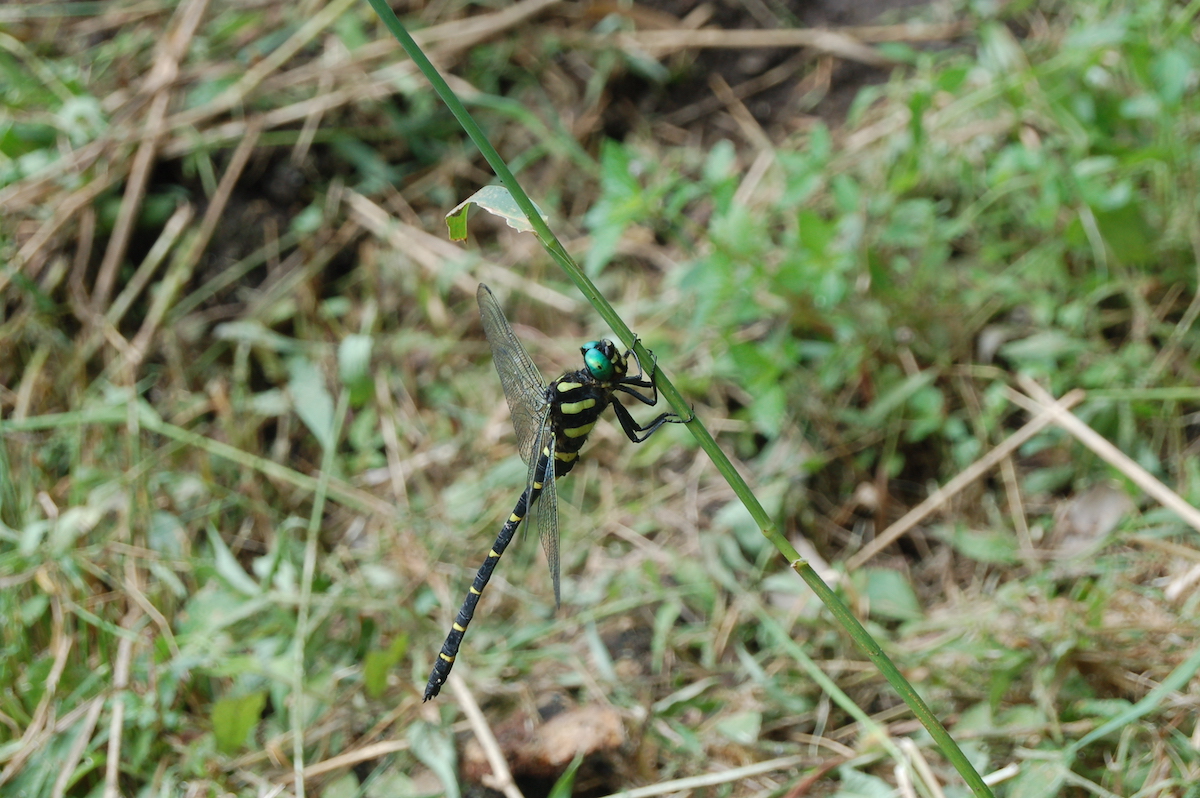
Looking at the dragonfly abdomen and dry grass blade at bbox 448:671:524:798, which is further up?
the dragonfly abdomen

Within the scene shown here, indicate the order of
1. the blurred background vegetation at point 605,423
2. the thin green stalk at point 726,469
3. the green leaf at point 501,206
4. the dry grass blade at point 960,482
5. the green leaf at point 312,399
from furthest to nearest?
1. the green leaf at point 312,399
2. the dry grass blade at point 960,482
3. the blurred background vegetation at point 605,423
4. the green leaf at point 501,206
5. the thin green stalk at point 726,469

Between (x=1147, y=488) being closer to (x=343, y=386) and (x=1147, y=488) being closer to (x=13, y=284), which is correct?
(x=343, y=386)

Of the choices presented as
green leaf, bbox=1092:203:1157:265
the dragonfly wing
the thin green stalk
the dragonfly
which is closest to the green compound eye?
the dragonfly

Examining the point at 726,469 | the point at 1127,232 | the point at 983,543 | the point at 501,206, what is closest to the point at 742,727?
the point at 983,543

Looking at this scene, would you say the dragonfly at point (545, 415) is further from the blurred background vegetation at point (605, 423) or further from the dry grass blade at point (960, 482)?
the dry grass blade at point (960, 482)

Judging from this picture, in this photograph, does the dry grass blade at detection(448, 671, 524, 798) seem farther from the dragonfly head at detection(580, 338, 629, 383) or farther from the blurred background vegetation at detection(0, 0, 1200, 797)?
the dragonfly head at detection(580, 338, 629, 383)


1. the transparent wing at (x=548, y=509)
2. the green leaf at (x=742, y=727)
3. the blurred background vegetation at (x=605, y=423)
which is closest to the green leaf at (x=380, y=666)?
the blurred background vegetation at (x=605, y=423)

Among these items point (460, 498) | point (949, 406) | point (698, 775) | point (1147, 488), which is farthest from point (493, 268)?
point (1147, 488)
